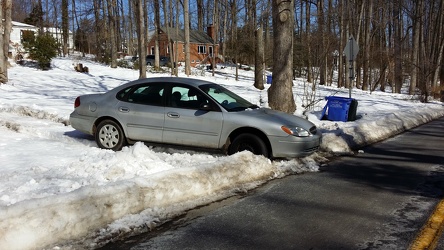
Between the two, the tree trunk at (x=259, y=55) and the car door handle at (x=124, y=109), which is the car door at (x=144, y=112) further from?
the tree trunk at (x=259, y=55)

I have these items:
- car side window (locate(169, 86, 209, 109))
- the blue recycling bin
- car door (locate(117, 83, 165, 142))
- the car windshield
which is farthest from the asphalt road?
the blue recycling bin

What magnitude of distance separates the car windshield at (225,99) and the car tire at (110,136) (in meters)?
1.86

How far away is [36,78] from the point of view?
2211 cm

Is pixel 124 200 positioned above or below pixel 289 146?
below

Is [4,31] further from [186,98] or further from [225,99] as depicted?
[225,99]

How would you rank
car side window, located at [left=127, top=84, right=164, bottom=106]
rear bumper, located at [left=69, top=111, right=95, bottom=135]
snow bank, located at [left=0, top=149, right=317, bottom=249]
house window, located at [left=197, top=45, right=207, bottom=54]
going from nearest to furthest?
snow bank, located at [left=0, top=149, right=317, bottom=249]
car side window, located at [left=127, top=84, right=164, bottom=106]
rear bumper, located at [left=69, top=111, right=95, bottom=135]
house window, located at [left=197, top=45, right=207, bottom=54]

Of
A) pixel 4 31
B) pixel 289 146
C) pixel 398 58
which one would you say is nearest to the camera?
pixel 289 146

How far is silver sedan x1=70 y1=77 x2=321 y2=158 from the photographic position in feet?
23.8

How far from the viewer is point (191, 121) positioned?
7398 mm

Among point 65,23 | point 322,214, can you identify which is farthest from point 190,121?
point 65,23

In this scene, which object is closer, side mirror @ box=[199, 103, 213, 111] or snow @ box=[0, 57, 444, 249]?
snow @ box=[0, 57, 444, 249]

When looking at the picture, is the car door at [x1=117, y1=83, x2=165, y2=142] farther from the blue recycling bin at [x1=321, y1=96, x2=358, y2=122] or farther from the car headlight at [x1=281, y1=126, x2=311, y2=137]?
the blue recycling bin at [x1=321, y1=96, x2=358, y2=122]

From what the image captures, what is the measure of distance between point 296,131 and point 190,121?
1.93 m

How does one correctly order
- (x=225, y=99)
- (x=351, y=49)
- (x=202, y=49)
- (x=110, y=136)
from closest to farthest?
(x=225, y=99) → (x=110, y=136) → (x=351, y=49) → (x=202, y=49)
